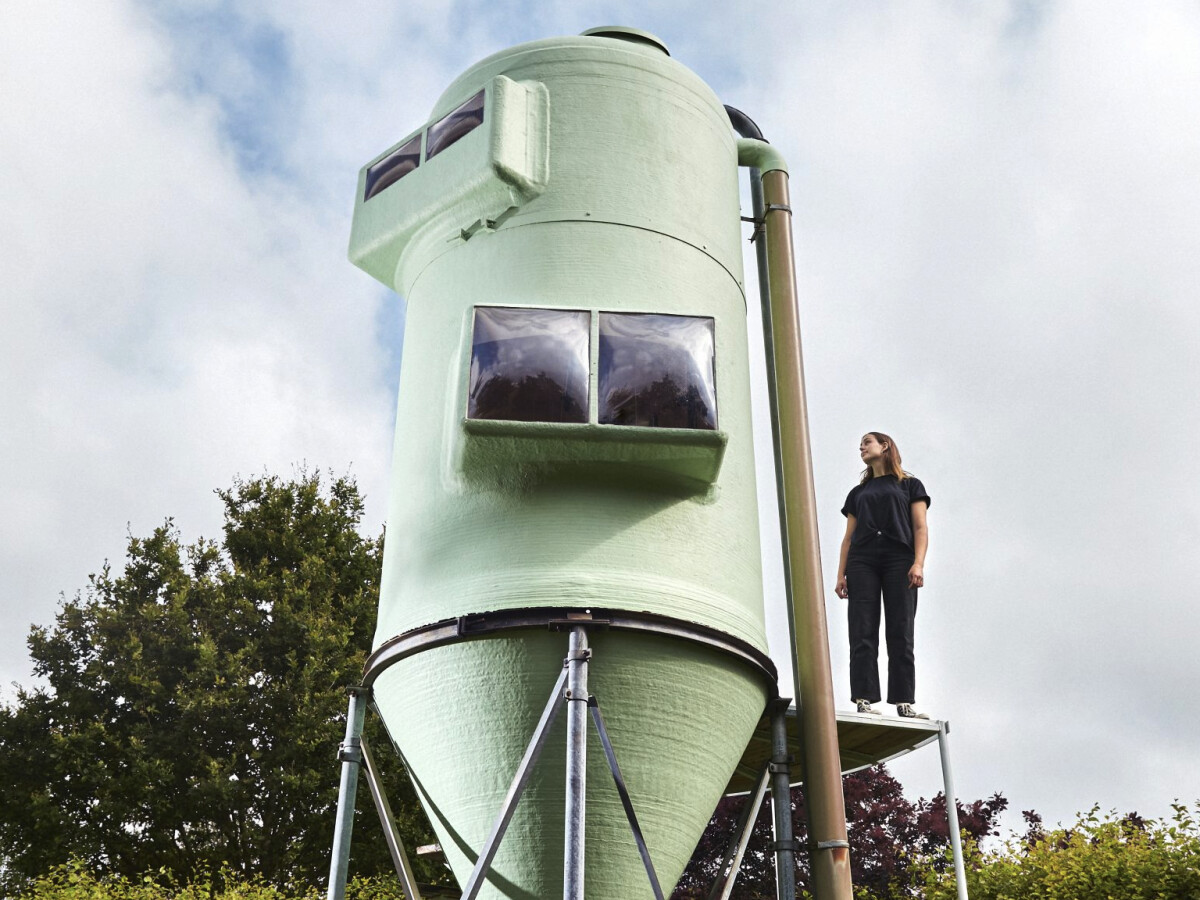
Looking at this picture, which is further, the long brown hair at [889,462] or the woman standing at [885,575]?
the long brown hair at [889,462]

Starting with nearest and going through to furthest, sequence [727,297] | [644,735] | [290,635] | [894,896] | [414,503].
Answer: [644,735] → [414,503] → [727,297] → [894,896] → [290,635]

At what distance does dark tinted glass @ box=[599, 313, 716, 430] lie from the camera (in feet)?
21.6

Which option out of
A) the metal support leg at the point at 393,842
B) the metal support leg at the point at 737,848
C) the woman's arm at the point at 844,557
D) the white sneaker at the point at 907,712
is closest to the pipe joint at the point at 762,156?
the woman's arm at the point at 844,557

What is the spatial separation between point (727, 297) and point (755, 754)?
12.2 feet

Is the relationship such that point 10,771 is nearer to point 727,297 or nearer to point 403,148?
point 403,148

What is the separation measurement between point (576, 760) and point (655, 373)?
2265 millimetres

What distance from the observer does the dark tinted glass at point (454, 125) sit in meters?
7.94

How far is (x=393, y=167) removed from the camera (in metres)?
8.62

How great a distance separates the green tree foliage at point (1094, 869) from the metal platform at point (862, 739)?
422 cm

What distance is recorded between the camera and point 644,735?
6.35m

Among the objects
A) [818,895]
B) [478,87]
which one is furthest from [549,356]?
[818,895]

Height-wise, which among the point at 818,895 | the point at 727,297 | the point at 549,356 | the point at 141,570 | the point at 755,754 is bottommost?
the point at 818,895

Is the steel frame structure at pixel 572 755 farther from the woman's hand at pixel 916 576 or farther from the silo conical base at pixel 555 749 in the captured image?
the woman's hand at pixel 916 576

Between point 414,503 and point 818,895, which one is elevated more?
point 414,503
